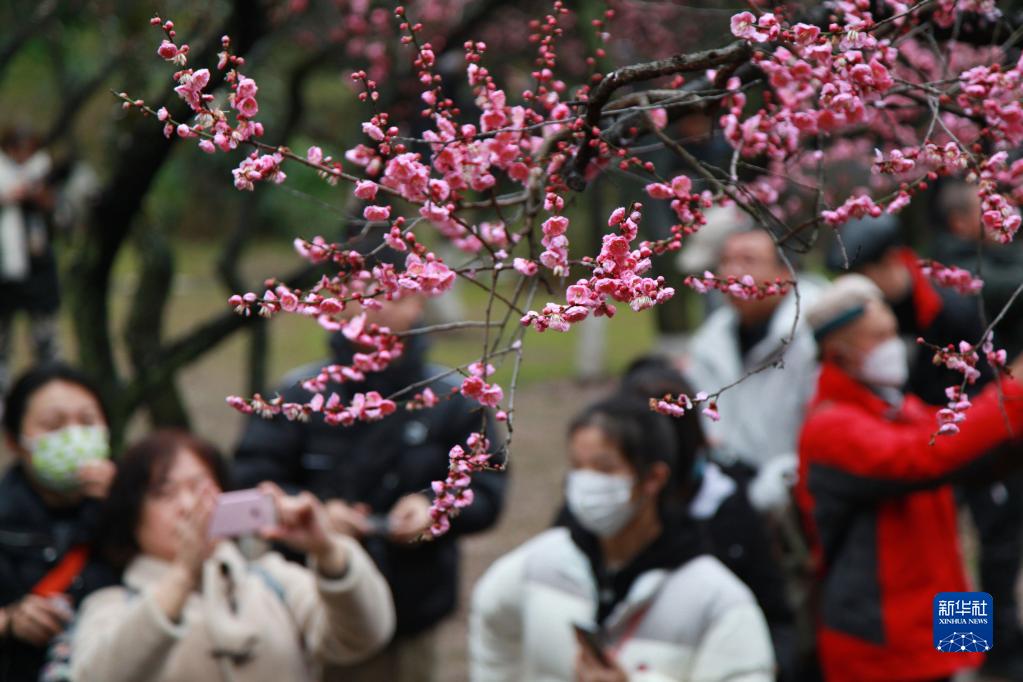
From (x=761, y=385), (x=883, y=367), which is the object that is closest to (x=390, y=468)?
(x=761, y=385)

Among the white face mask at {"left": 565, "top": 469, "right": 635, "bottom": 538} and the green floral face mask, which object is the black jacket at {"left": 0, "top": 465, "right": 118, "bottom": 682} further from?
the white face mask at {"left": 565, "top": 469, "right": 635, "bottom": 538}

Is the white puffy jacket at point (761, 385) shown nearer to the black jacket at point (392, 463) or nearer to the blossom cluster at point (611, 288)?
the black jacket at point (392, 463)

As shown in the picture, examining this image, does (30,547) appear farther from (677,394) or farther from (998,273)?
(998,273)

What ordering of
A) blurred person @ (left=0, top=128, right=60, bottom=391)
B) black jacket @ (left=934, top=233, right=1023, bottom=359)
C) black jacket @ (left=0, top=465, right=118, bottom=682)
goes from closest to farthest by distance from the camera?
1. black jacket @ (left=0, top=465, right=118, bottom=682)
2. black jacket @ (left=934, top=233, right=1023, bottom=359)
3. blurred person @ (left=0, top=128, right=60, bottom=391)

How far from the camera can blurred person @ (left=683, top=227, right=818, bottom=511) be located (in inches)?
190

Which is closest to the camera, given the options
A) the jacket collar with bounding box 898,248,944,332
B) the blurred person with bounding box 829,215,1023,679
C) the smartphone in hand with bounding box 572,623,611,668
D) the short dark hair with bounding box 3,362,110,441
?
the smartphone in hand with bounding box 572,623,611,668

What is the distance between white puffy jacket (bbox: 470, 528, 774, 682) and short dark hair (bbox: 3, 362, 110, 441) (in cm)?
127

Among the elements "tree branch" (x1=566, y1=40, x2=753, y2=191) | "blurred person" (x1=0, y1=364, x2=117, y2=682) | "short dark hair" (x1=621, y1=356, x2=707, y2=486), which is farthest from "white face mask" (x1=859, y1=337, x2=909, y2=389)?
"blurred person" (x1=0, y1=364, x2=117, y2=682)

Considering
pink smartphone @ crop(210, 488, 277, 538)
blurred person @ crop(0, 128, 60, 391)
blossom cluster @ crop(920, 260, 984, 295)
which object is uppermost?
blurred person @ crop(0, 128, 60, 391)

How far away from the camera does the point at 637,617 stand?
3.46 m

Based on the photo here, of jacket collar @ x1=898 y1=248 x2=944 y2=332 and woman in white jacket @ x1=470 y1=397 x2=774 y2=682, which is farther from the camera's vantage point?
jacket collar @ x1=898 y1=248 x2=944 y2=332

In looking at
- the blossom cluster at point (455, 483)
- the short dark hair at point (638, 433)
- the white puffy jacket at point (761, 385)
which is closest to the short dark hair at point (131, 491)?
the short dark hair at point (638, 433)

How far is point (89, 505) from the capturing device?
3.82m

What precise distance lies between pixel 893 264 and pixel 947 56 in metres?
2.44
